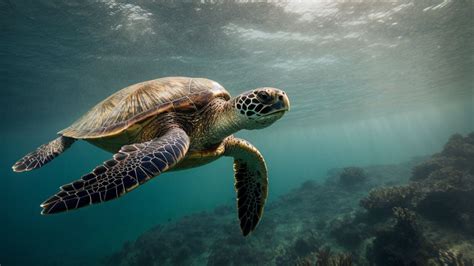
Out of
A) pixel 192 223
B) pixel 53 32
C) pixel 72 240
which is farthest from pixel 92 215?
pixel 53 32

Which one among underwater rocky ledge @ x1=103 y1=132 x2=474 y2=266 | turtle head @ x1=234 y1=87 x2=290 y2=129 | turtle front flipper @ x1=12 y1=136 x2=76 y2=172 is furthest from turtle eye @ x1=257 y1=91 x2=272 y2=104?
underwater rocky ledge @ x1=103 y1=132 x2=474 y2=266

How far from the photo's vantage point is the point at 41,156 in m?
4.98

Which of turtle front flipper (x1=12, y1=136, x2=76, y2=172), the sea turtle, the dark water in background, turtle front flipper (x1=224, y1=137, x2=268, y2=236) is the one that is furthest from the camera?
the dark water in background

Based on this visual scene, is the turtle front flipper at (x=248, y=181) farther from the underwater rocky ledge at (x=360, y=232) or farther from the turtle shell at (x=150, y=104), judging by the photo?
the underwater rocky ledge at (x=360, y=232)

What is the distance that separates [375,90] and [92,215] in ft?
158

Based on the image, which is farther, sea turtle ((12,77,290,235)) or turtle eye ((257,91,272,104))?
turtle eye ((257,91,272,104))

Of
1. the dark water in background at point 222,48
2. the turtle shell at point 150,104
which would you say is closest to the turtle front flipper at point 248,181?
the turtle shell at point 150,104

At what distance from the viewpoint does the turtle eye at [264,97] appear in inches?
116

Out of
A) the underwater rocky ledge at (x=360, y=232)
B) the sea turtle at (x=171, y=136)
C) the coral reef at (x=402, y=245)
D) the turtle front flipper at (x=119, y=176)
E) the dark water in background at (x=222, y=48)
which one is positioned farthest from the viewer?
the dark water in background at (x=222, y=48)

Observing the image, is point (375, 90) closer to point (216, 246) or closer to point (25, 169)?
point (216, 246)

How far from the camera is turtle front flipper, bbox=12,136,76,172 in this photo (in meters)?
4.55

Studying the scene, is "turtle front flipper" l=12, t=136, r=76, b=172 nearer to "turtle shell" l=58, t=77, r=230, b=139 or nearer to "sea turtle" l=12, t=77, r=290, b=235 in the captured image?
"sea turtle" l=12, t=77, r=290, b=235

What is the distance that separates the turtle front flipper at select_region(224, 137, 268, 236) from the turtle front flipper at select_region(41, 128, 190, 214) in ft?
5.33

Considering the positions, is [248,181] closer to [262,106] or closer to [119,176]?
[262,106]
